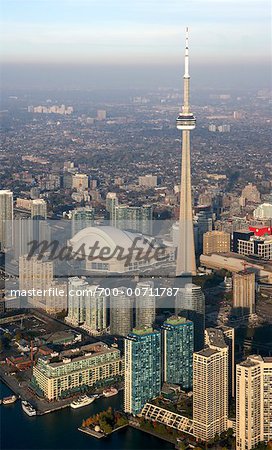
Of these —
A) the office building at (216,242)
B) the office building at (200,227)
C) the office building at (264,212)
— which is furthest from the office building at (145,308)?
the office building at (264,212)

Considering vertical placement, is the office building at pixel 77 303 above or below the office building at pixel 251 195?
below

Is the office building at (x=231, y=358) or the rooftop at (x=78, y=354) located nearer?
the office building at (x=231, y=358)

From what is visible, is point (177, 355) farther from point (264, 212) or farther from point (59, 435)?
point (264, 212)

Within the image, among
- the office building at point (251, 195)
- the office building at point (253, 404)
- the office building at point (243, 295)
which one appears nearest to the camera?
the office building at point (253, 404)

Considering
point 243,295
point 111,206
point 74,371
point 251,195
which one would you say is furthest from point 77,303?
point 251,195

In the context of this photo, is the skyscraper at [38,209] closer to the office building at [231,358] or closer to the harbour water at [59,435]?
the office building at [231,358]

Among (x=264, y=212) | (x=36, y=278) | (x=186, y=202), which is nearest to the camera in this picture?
(x=36, y=278)
